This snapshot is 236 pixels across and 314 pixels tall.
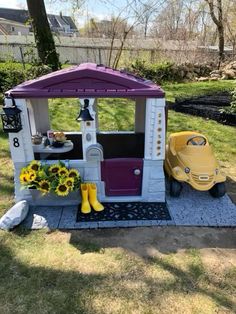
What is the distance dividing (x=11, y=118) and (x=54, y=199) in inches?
47.8

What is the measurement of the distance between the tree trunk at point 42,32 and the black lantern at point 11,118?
7.00 meters

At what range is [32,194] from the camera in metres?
3.91

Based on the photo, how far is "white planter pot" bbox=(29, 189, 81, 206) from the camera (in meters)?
3.91

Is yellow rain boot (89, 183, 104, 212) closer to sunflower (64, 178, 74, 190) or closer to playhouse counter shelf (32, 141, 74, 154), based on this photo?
sunflower (64, 178, 74, 190)

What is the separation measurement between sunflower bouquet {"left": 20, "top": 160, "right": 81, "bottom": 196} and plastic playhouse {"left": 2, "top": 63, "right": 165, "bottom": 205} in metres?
0.17

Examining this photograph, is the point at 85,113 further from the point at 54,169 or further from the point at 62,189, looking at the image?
the point at 62,189

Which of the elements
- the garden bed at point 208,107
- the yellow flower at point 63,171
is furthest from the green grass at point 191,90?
the yellow flower at point 63,171

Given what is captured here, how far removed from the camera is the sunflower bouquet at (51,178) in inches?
143

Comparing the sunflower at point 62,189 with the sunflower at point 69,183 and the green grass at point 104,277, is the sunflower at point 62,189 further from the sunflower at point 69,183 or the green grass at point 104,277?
the green grass at point 104,277

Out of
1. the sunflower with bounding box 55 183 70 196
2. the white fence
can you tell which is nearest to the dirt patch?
the sunflower with bounding box 55 183 70 196

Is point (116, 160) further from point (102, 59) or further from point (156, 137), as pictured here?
point (102, 59)

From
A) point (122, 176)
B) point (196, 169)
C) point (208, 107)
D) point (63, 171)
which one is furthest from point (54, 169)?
point (208, 107)

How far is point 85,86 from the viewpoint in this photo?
Answer: 3.48 m

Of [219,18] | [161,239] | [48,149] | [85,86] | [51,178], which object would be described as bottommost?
[161,239]
